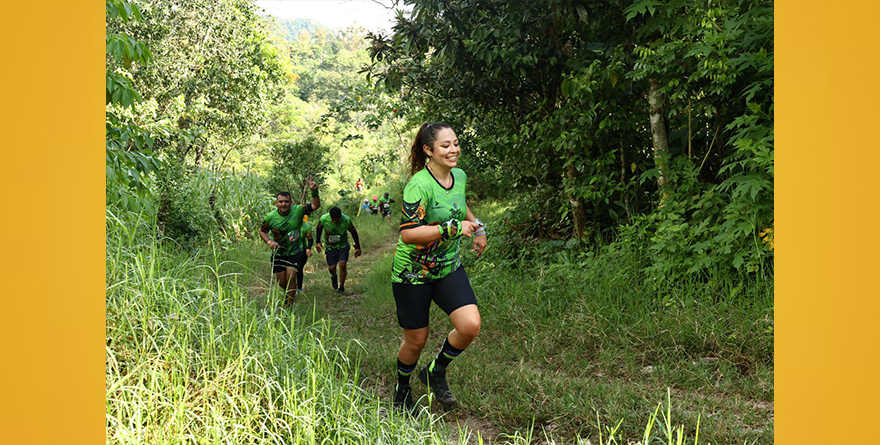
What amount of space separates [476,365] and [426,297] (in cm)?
113

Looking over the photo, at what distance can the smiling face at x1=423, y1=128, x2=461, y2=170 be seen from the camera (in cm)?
369

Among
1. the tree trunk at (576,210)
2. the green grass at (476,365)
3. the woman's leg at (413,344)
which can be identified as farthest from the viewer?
the tree trunk at (576,210)

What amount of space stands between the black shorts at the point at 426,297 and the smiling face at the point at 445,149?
0.72 m

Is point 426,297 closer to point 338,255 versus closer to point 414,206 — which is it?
point 414,206

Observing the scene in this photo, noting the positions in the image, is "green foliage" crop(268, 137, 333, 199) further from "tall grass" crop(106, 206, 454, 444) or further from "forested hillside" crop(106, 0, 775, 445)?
"tall grass" crop(106, 206, 454, 444)

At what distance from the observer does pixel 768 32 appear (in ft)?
16.3

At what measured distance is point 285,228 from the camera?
7660mm

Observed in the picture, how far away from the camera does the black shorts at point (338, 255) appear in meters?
9.11

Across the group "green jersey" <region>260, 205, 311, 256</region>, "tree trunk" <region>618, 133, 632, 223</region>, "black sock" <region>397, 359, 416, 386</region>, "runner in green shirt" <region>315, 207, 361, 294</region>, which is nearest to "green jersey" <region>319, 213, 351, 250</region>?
"runner in green shirt" <region>315, 207, 361, 294</region>

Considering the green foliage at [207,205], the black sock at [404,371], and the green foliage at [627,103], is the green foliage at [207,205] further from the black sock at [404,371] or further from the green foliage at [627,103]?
the black sock at [404,371]

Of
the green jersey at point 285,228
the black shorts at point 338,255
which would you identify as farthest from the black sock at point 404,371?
the black shorts at point 338,255

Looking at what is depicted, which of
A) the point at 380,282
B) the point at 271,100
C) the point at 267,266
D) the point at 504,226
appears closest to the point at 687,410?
the point at 504,226

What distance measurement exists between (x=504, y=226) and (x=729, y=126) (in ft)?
13.2
